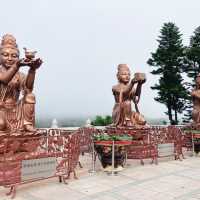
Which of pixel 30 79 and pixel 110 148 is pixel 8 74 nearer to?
pixel 30 79

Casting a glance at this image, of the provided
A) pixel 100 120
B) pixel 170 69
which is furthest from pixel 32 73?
pixel 170 69

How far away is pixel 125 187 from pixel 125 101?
3219 millimetres

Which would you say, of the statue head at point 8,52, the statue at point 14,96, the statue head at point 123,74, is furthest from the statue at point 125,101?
the statue head at point 8,52

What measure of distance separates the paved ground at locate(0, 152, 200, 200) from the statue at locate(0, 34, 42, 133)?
1393 millimetres

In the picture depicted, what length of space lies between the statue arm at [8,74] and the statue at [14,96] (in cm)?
9

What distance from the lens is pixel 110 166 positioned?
5.71 meters

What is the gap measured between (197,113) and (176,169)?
3.49 m

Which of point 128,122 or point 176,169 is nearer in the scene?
point 176,169

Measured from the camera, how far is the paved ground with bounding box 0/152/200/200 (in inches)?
171

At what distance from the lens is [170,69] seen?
18.0m

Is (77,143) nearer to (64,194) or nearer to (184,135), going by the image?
(64,194)

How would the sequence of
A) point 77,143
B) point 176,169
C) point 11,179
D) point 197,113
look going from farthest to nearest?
1. point 197,113
2. point 176,169
3. point 77,143
4. point 11,179

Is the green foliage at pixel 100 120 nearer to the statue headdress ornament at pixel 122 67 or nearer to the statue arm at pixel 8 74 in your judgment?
the statue headdress ornament at pixel 122 67

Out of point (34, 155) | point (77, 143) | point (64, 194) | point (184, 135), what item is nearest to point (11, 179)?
point (34, 155)
